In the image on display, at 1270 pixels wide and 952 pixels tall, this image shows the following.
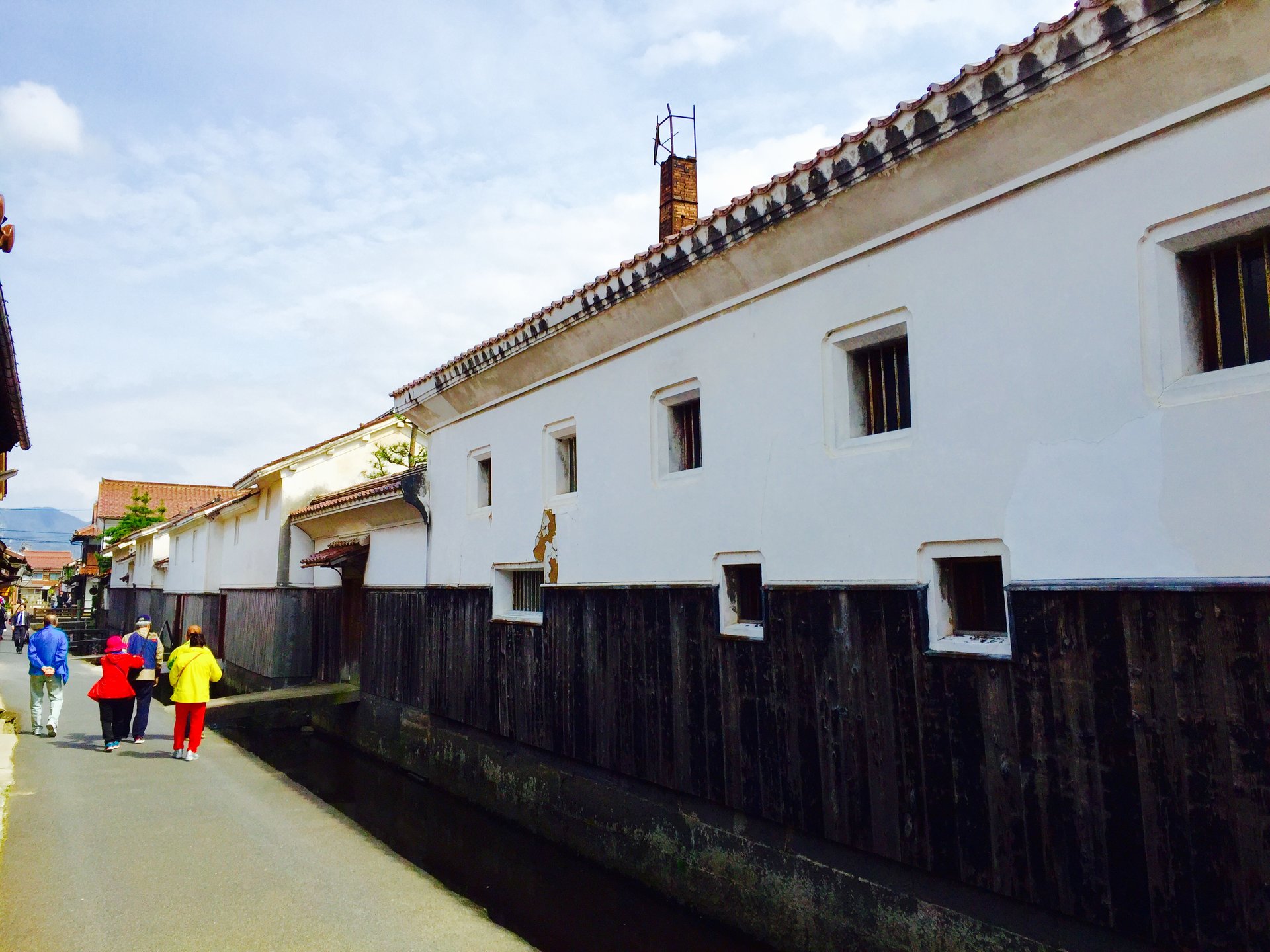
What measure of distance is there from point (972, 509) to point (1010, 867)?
223cm

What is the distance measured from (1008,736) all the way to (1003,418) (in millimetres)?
2012

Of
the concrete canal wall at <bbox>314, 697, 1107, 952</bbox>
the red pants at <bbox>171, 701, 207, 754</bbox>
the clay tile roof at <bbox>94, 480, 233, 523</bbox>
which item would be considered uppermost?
the clay tile roof at <bbox>94, 480, 233, 523</bbox>

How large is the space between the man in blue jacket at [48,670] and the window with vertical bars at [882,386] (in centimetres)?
1083

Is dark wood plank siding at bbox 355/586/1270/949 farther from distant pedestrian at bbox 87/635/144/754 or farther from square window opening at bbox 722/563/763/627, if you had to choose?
distant pedestrian at bbox 87/635/144/754

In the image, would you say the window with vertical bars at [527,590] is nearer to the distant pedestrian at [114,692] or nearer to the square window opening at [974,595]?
the distant pedestrian at [114,692]

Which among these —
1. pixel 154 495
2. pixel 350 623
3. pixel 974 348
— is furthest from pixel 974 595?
pixel 154 495

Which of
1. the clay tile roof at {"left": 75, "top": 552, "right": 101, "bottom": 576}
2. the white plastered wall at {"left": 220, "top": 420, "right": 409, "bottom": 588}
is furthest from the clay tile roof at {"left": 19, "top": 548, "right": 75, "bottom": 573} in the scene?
the white plastered wall at {"left": 220, "top": 420, "right": 409, "bottom": 588}

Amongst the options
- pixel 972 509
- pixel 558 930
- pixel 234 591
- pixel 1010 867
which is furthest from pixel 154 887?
pixel 234 591

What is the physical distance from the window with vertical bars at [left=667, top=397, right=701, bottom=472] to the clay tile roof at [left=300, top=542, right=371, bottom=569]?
9.08 meters

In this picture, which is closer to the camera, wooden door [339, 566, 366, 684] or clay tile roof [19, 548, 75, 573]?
wooden door [339, 566, 366, 684]

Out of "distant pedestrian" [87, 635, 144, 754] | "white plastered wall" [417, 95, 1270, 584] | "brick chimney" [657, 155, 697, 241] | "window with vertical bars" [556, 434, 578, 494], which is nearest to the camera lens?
"white plastered wall" [417, 95, 1270, 584]

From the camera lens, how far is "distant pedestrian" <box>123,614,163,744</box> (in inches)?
458

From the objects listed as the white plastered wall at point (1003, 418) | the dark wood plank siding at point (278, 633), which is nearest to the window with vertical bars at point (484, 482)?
the white plastered wall at point (1003, 418)

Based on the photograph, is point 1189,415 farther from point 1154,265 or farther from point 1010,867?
point 1010,867
